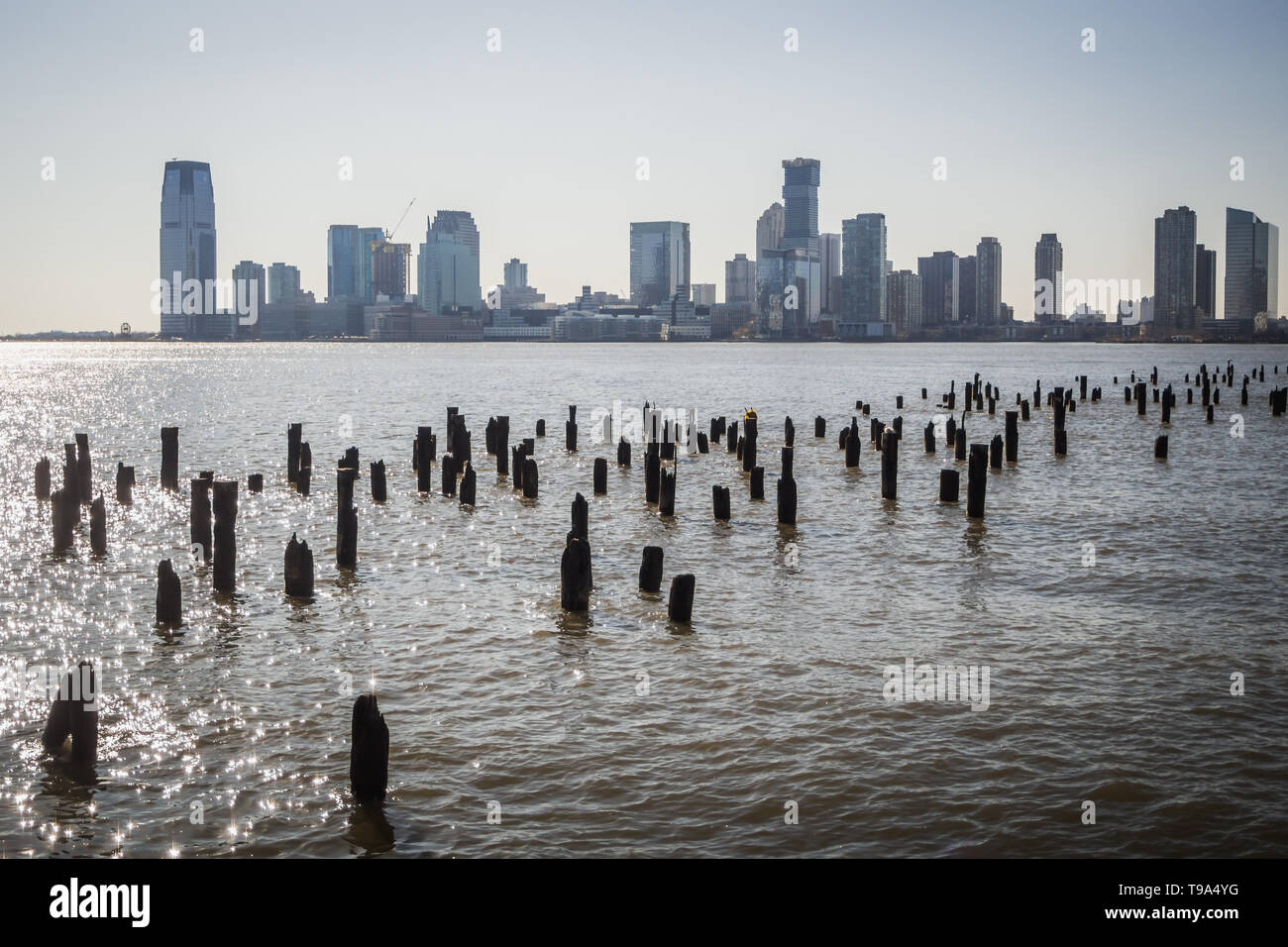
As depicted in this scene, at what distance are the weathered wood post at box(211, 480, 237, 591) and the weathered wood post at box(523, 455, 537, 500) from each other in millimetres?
12395

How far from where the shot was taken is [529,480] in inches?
1275

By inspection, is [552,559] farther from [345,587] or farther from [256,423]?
[256,423]

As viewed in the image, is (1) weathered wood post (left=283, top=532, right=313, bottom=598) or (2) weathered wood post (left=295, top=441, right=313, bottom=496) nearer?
(1) weathered wood post (left=283, top=532, right=313, bottom=598)

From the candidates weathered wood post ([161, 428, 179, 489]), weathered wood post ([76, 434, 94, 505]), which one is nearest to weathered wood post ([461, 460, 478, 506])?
weathered wood post ([161, 428, 179, 489])

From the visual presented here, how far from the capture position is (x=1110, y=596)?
2041 centimetres

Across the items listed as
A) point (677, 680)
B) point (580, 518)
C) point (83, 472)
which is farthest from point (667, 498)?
point (83, 472)

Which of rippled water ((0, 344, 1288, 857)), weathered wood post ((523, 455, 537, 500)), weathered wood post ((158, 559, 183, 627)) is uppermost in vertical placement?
weathered wood post ((523, 455, 537, 500))

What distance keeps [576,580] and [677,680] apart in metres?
3.93

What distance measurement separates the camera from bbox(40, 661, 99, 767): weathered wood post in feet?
39.4

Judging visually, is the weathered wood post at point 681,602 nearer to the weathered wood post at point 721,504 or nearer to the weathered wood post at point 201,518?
the weathered wood post at point 721,504

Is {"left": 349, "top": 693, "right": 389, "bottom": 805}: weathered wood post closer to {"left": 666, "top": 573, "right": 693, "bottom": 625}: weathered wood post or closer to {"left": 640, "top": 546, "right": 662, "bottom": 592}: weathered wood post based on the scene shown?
{"left": 666, "top": 573, "right": 693, "bottom": 625}: weathered wood post

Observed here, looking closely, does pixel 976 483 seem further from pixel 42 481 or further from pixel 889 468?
pixel 42 481

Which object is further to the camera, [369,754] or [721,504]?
[721,504]
